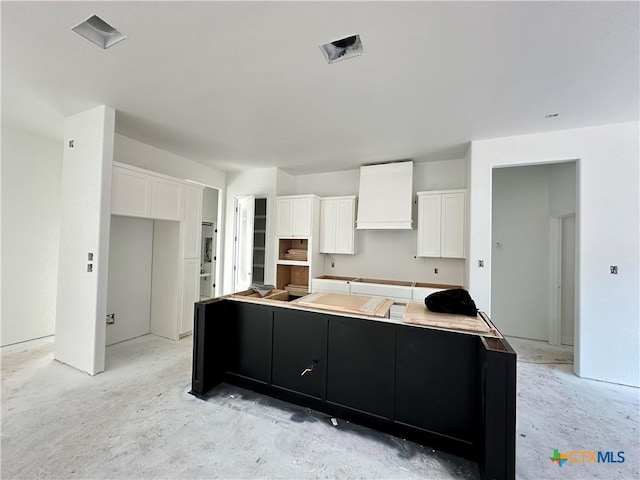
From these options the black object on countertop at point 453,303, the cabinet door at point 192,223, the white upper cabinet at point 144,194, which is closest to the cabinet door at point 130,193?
the white upper cabinet at point 144,194

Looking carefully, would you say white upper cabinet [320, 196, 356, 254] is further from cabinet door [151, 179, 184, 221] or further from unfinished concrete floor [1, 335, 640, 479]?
unfinished concrete floor [1, 335, 640, 479]

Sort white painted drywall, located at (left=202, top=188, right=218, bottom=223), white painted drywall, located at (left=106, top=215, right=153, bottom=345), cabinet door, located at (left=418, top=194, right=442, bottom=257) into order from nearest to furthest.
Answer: white painted drywall, located at (left=106, top=215, right=153, bottom=345), cabinet door, located at (left=418, top=194, right=442, bottom=257), white painted drywall, located at (left=202, top=188, right=218, bottom=223)

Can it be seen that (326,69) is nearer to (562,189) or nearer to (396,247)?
(396,247)

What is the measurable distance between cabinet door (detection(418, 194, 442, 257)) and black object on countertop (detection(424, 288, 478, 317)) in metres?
1.93

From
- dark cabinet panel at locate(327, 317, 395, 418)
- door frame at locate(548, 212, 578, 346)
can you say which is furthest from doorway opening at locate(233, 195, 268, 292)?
door frame at locate(548, 212, 578, 346)

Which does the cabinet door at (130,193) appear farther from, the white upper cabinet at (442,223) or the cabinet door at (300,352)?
the white upper cabinet at (442,223)

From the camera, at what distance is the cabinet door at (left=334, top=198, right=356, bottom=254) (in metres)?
4.54

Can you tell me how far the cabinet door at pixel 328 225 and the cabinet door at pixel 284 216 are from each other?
57 centimetres

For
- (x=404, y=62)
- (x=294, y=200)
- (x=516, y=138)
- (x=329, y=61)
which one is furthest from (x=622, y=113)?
(x=294, y=200)

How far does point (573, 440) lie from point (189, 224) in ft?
15.2

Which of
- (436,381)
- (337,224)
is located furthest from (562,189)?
(436,381)

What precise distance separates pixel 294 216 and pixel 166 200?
76.5 inches

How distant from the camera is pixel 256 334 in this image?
249 cm

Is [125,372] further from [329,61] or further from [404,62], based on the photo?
[404,62]
